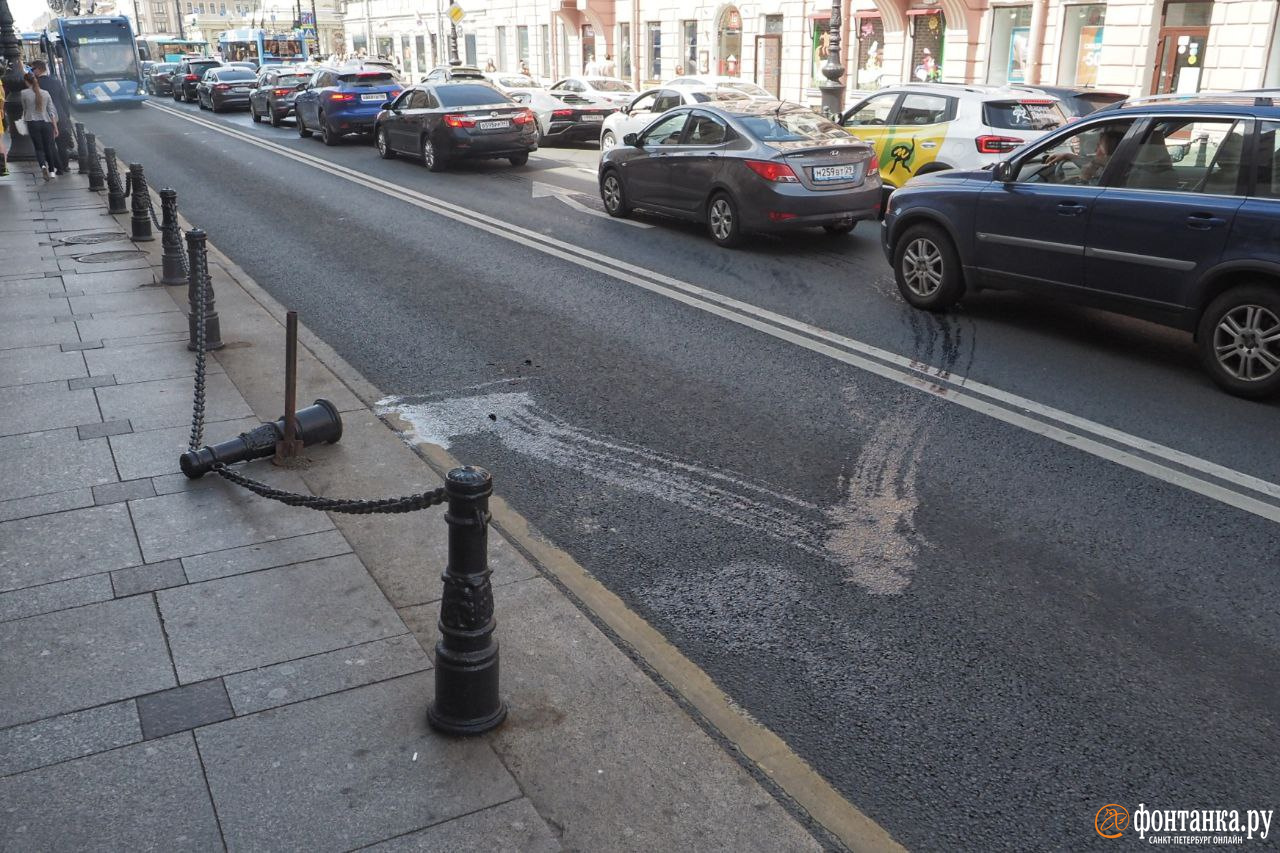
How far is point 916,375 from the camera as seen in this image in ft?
25.0

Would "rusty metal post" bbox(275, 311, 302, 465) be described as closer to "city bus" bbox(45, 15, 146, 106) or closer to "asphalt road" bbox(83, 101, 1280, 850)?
"asphalt road" bbox(83, 101, 1280, 850)

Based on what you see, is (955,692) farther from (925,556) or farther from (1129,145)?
(1129,145)

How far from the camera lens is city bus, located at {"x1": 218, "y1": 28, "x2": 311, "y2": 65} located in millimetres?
68125

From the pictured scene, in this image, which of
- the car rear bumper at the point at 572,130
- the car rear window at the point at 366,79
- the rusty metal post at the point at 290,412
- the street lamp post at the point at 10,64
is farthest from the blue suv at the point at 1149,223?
the car rear window at the point at 366,79

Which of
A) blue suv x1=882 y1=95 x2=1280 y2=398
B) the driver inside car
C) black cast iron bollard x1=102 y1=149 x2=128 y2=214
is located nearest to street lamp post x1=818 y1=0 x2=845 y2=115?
black cast iron bollard x1=102 y1=149 x2=128 y2=214

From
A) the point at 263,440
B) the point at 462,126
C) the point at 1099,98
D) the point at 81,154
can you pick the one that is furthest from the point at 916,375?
the point at 81,154

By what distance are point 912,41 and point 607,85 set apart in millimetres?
8145

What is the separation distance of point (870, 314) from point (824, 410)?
106 inches

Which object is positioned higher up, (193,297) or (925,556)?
(193,297)

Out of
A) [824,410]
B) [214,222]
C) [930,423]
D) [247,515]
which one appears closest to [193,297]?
[247,515]

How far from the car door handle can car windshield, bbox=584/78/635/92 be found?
22.5 meters

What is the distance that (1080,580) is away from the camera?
15.5ft

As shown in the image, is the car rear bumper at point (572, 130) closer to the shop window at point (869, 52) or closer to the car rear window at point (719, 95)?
the car rear window at point (719, 95)

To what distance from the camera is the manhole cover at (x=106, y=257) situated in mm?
11664
